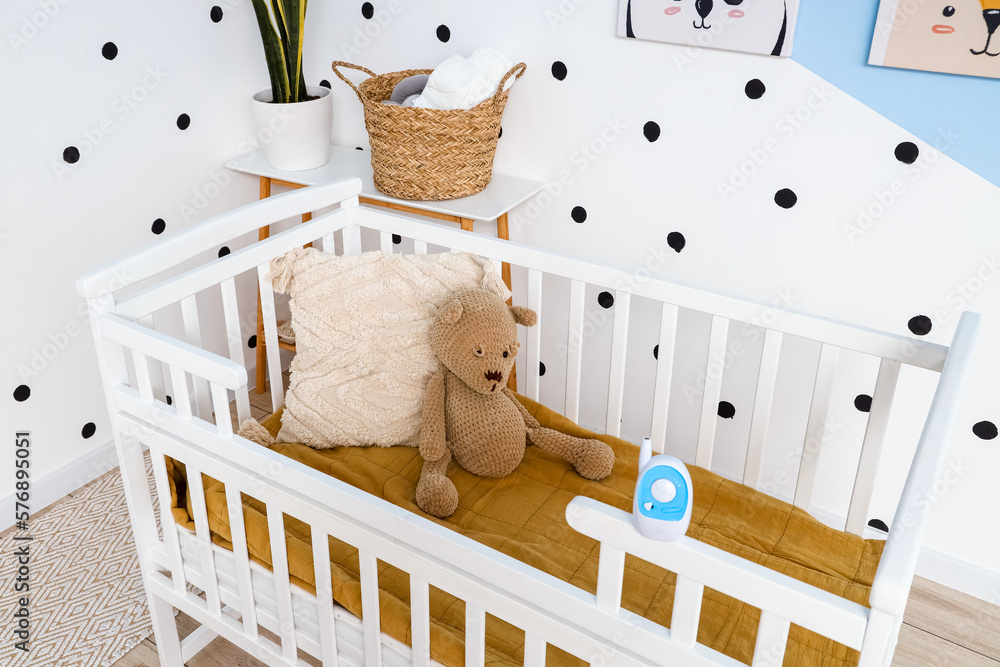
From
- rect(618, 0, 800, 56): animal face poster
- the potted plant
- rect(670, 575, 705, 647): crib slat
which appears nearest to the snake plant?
the potted plant

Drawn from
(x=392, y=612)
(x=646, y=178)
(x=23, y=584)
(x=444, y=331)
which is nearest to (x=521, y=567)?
(x=392, y=612)

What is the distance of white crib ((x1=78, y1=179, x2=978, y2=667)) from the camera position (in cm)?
78

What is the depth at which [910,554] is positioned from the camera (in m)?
0.72

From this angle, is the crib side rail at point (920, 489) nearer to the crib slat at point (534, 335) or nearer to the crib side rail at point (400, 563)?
the crib side rail at point (400, 563)

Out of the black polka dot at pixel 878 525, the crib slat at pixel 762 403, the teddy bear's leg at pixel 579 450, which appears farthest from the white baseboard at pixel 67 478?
the black polka dot at pixel 878 525

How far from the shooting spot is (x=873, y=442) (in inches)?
49.7

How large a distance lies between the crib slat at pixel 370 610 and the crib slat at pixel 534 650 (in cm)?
22

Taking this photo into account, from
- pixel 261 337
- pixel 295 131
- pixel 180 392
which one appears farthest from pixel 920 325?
pixel 261 337

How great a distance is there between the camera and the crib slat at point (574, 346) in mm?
1468

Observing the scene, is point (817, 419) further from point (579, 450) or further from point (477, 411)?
point (477, 411)

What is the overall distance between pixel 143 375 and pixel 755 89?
1183 mm

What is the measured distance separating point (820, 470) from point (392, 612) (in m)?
1.06

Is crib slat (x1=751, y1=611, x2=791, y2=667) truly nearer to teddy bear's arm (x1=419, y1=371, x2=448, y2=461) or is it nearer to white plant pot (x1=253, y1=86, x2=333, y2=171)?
teddy bear's arm (x1=419, y1=371, x2=448, y2=461)

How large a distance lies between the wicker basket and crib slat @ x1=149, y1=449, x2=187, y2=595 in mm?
767
